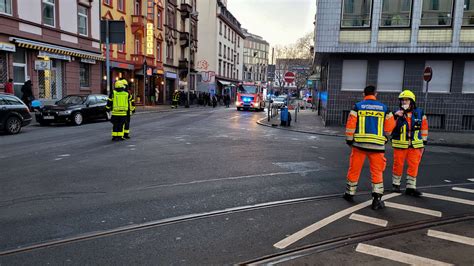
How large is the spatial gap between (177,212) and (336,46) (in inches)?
642

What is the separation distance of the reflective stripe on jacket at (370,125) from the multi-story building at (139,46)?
86.4 feet

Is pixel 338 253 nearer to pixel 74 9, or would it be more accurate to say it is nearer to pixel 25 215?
pixel 25 215

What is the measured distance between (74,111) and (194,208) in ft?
44.2

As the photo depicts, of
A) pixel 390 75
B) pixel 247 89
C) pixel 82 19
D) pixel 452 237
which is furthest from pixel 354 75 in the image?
pixel 82 19

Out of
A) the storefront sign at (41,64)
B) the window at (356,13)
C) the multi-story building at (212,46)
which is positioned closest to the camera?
the window at (356,13)

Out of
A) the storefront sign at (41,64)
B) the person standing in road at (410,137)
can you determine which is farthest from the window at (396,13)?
the storefront sign at (41,64)

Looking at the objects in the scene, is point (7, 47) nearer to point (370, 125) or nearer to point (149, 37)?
point (149, 37)

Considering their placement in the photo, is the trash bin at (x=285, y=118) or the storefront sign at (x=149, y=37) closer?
the trash bin at (x=285, y=118)

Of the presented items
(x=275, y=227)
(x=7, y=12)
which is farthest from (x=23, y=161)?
(x=7, y=12)

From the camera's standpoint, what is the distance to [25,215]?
4.99m

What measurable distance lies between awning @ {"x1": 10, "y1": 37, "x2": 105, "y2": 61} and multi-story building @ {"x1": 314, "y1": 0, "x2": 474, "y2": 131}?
49.5ft

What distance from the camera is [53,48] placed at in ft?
72.8

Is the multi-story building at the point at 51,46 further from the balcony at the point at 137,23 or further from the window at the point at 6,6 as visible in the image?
the balcony at the point at 137,23

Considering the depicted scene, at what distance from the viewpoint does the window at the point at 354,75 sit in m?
20.0
